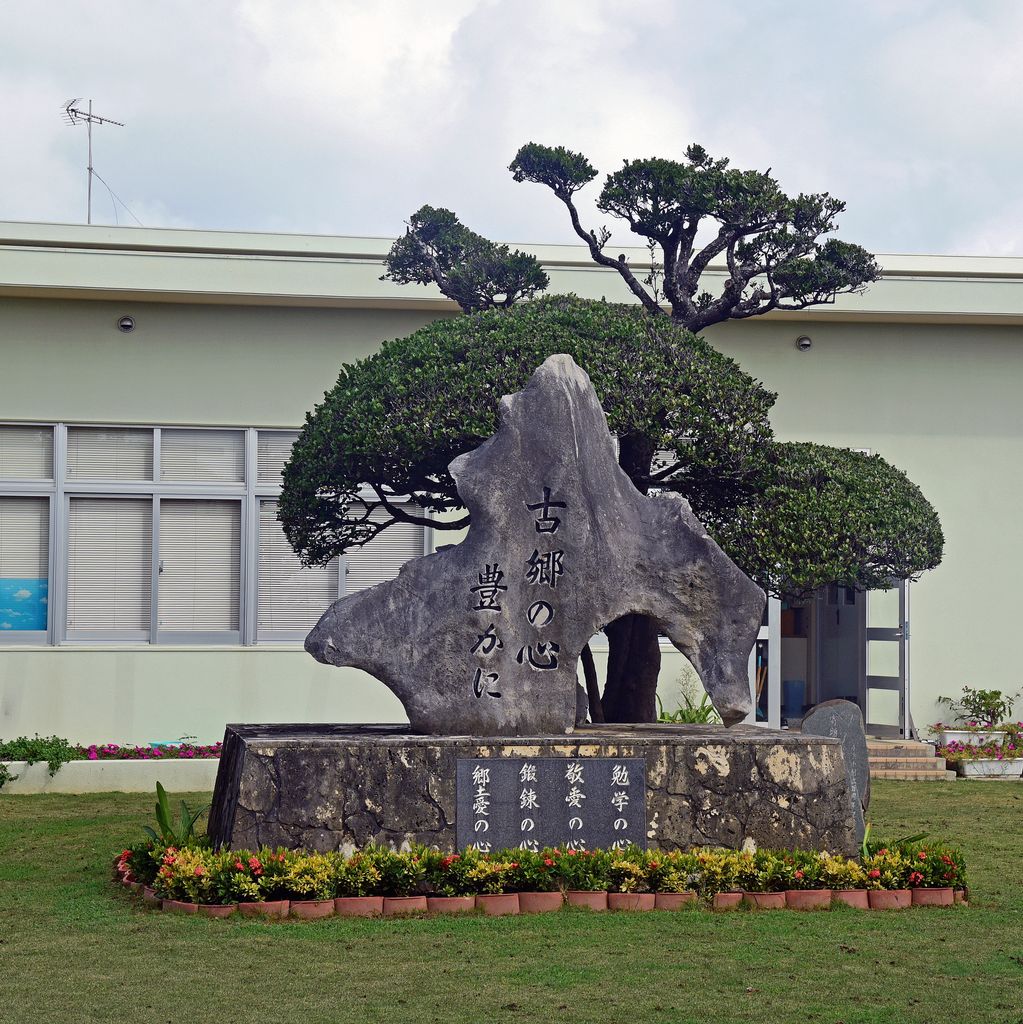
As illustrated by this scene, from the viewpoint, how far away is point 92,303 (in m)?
15.3

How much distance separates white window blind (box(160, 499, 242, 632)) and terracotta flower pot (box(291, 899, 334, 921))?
837cm

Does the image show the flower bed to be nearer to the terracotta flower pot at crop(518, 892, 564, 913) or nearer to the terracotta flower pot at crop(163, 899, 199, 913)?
the terracotta flower pot at crop(163, 899, 199, 913)

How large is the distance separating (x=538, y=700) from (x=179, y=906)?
7.56ft

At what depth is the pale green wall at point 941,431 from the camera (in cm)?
1633

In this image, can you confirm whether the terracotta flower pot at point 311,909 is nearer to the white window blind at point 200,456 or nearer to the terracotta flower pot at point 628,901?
the terracotta flower pot at point 628,901

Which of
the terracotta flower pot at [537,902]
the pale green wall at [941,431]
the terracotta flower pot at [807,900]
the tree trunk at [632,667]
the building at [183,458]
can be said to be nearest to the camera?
the terracotta flower pot at [537,902]

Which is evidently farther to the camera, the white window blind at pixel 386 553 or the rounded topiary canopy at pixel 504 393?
the white window blind at pixel 386 553

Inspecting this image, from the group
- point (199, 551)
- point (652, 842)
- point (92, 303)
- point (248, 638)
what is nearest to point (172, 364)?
point (92, 303)

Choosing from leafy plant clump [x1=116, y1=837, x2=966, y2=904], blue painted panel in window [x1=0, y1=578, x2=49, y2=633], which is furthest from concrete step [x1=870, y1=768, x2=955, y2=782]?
blue painted panel in window [x1=0, y1=578, x2=49, y2=633]

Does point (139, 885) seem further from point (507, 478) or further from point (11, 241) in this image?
point (11, 241)

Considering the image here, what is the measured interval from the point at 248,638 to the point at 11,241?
15.7 feet

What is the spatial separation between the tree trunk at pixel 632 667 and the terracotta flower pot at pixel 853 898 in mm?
2847

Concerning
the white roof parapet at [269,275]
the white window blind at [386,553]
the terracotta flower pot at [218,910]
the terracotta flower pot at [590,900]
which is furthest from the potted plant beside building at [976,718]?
the terracotta flower pot at [218,910]

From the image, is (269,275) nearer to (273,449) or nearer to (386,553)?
(273,449)
